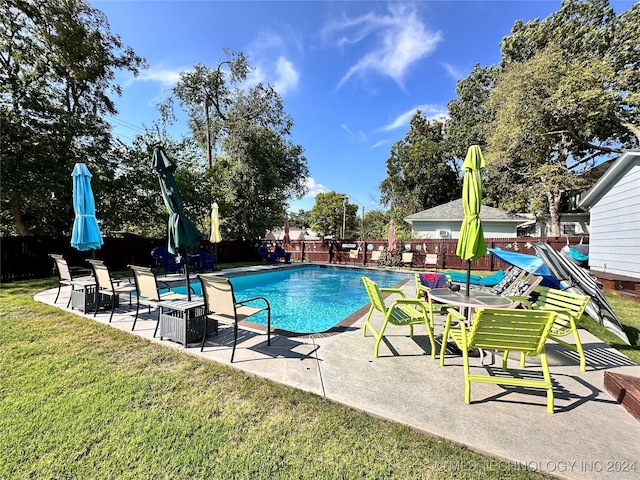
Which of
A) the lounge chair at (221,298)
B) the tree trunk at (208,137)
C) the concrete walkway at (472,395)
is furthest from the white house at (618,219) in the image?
the tree trunk at (208,137)

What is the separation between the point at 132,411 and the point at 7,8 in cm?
1697

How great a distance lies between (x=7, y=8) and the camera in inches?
416

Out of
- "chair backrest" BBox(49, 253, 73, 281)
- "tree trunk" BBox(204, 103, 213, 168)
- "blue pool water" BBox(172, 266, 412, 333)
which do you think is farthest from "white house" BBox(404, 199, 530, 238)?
"chair backrest" BBox(49, 253, 73, 281)

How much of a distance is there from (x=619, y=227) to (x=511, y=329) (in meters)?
8.91

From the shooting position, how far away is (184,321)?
3541 millimetres

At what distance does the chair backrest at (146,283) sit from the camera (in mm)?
4078

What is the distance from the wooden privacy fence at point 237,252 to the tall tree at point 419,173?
12528 mm

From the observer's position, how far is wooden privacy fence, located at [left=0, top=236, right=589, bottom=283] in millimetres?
8695

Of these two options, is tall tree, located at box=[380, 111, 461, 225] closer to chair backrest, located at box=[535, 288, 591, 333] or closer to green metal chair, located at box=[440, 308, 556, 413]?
chair backrest, located at box=[535, 288, 591, 333]

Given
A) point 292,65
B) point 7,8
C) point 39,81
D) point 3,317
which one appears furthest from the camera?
point 292,65

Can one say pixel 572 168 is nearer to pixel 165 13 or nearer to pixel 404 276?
pixel 404 276

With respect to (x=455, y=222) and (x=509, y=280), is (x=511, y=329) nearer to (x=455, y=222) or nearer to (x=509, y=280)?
(x=509, y=280)

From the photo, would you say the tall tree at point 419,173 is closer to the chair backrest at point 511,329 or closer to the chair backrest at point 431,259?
the chair backrest at point 431,259

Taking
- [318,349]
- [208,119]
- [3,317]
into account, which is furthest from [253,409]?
[208,119]
